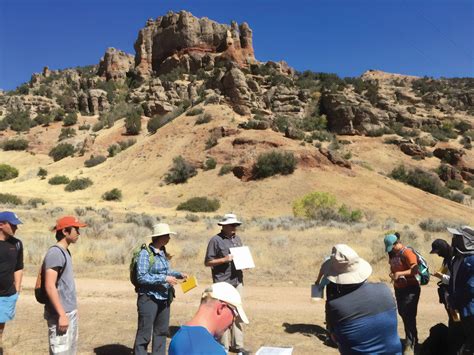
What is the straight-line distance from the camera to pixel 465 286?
423 cm

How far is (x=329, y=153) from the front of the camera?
33.7 metres

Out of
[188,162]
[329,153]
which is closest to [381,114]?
[329,153]

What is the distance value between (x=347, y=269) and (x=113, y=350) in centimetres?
423

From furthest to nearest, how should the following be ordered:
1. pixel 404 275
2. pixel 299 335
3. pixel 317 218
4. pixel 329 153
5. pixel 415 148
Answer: pixel 415 148, pixel 329 153, pixel 317 218, pixel 299 335, pixel 404 275

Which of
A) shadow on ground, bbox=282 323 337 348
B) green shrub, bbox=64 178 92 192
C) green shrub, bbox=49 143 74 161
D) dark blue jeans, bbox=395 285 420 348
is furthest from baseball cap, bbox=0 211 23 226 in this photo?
green shrub, bbox=49 143 74 161

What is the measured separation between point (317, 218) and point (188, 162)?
14.8 meters

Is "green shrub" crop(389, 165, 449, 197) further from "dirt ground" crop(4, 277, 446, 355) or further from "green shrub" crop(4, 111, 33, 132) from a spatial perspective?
"green shrub" crop(4, 111, 33, 132)

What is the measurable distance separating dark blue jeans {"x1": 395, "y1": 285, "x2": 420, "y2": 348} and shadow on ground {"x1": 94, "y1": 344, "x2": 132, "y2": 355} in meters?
3.87

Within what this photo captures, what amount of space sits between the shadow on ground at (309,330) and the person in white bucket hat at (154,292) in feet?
9.23

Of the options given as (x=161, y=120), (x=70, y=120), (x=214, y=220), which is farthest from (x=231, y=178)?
(x=70, y=120)

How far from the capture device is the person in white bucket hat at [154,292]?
15.8ft

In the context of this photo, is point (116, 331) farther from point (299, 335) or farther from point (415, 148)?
point (415, 148)

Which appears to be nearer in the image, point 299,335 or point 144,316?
point 144,316

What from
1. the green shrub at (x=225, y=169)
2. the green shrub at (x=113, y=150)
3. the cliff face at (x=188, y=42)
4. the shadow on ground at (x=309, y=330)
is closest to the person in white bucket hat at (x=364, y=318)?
the shadow on ground at (x=309, y=330)
